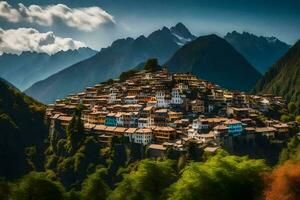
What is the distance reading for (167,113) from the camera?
10056 cm

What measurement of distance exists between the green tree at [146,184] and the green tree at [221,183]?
3616 mm

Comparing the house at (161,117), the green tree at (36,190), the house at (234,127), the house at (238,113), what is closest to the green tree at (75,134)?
the house at (161,117)

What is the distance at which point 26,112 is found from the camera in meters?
130

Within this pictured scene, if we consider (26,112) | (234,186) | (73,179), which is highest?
(26,112)

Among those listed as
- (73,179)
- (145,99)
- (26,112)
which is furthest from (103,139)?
(26,112)

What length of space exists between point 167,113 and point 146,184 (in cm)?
4840

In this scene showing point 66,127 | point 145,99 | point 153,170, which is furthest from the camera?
point 145,99

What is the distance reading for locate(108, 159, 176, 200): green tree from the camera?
171ft

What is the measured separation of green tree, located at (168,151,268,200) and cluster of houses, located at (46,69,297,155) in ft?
101

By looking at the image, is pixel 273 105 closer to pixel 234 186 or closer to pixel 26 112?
pixel 26 112

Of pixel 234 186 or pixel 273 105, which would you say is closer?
pixel 234 186

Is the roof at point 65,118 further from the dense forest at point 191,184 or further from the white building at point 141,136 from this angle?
the dense forest at point 191,184

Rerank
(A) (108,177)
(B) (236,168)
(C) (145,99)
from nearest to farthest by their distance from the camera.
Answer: (B) (236,168) < (A) (108,177) < (C) (145,99)

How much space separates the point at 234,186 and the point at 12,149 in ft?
264
